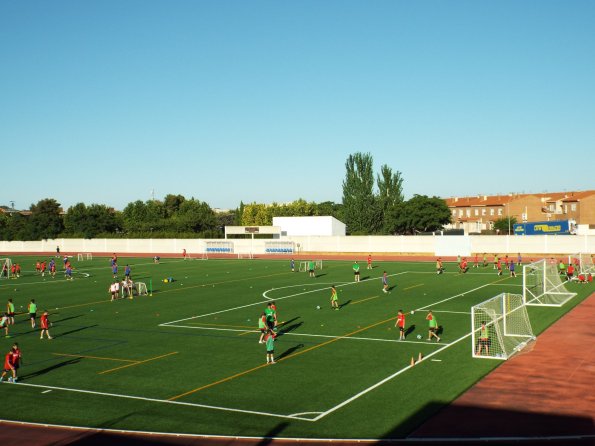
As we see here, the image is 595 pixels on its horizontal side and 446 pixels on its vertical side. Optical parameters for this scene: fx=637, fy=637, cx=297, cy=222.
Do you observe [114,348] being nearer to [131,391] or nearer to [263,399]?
[131,391]

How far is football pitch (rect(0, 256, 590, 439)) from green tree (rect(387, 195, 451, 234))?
6748 centimetres

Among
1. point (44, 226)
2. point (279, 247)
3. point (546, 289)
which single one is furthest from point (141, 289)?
point (44, 226)

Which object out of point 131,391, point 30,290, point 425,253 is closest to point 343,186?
point 425,253

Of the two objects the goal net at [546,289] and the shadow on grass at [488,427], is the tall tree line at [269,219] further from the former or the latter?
the shadow on grass at [488,427]

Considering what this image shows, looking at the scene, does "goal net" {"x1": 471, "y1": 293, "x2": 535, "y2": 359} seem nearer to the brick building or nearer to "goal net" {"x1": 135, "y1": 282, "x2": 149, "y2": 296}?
"goal net" {"x1": 135, "y1": 282, "x2": 149, "y2": 296}

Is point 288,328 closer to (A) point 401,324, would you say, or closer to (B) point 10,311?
(A) point 401,324

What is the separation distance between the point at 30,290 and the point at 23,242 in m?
75.0

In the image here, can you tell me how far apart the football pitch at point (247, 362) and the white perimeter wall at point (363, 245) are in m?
33.2

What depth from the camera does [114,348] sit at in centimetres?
2938

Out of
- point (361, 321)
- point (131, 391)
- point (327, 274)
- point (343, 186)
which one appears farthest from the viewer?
point (343, 186)

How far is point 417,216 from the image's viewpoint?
11869 centimetres

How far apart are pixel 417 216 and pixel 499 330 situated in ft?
→ 303

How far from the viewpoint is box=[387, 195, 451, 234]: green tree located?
119m

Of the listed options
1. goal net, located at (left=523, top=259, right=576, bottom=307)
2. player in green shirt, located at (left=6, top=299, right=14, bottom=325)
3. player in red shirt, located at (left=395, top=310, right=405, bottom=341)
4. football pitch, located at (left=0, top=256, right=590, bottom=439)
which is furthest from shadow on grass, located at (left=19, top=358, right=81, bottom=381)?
goal net, located at (left=523, top=259, right=576, bottom=307)
